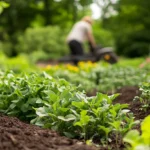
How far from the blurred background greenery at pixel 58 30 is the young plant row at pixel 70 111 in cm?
1748

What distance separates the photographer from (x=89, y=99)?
152 inches

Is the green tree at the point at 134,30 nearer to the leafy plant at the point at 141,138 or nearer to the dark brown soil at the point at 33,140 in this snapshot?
the dark brown soil at the point at 33,140

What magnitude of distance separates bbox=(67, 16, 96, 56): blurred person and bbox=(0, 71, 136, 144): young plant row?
34.1 ft

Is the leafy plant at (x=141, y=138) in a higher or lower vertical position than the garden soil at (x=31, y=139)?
higher

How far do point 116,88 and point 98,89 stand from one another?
0.31m

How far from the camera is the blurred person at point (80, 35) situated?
14742mm

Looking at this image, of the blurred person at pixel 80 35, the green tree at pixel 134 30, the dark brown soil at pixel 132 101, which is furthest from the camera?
the green tree at pixel 134 30

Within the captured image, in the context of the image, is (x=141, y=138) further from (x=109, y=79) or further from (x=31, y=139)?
(x=109, y=79)

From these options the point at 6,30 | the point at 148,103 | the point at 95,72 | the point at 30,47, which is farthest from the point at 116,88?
the point at 6,30

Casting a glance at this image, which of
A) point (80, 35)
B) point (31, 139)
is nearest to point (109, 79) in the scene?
point (31, 139)

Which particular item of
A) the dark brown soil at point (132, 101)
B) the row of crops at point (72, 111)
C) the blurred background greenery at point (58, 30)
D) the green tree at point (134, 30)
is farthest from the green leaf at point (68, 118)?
the green tree at point (134, 30)

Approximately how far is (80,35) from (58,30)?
11.2 m

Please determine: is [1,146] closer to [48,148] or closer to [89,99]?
[48,148]

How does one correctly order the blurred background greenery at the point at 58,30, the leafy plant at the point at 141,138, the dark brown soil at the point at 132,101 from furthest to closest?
the blurred background greenery at the point at 58,30 < the dark brown soil at the point at 132,101 < the leafy plant at the point at 141,138
